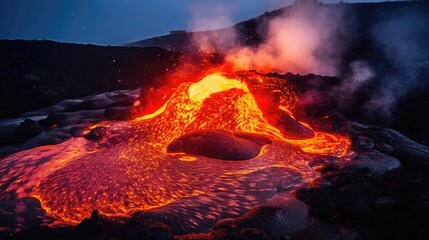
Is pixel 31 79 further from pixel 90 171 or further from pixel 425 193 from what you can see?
pixel 425 193

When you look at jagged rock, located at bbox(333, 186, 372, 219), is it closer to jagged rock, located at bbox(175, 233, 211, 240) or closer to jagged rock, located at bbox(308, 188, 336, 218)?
jagged rock, located at bbox(308, 188, 336, 218)

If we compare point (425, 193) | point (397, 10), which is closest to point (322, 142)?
point (425, 193)

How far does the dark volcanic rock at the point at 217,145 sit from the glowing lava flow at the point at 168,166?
0.16m

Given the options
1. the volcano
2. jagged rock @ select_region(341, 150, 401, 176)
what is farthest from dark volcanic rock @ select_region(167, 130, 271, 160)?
jagged rock @ select_region(341, 150, 401, 176)

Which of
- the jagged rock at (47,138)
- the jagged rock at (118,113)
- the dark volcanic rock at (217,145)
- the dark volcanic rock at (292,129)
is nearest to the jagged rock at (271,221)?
the dark volcanic rock at (217,145)

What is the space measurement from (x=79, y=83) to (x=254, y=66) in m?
13.3

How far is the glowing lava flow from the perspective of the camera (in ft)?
14.6

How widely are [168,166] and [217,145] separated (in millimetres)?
1124

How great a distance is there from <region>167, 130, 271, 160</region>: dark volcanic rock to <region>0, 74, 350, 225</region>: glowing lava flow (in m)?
0.16

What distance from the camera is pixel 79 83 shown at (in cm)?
2030

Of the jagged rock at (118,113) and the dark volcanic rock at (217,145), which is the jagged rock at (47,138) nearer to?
the jagged rock at (118,113)

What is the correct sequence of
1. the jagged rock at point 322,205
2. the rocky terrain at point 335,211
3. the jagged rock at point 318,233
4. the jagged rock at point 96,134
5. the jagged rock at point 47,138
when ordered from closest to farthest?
the rocky terrain at point 335,211 < the jagged rock at point 318,233 < the jagged rock at point 322,205 < the jagged rock at point 47,138 < the jagged rock at point 96,134

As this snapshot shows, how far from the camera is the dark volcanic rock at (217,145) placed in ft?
19.5

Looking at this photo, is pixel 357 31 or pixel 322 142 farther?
pixel 357 31
